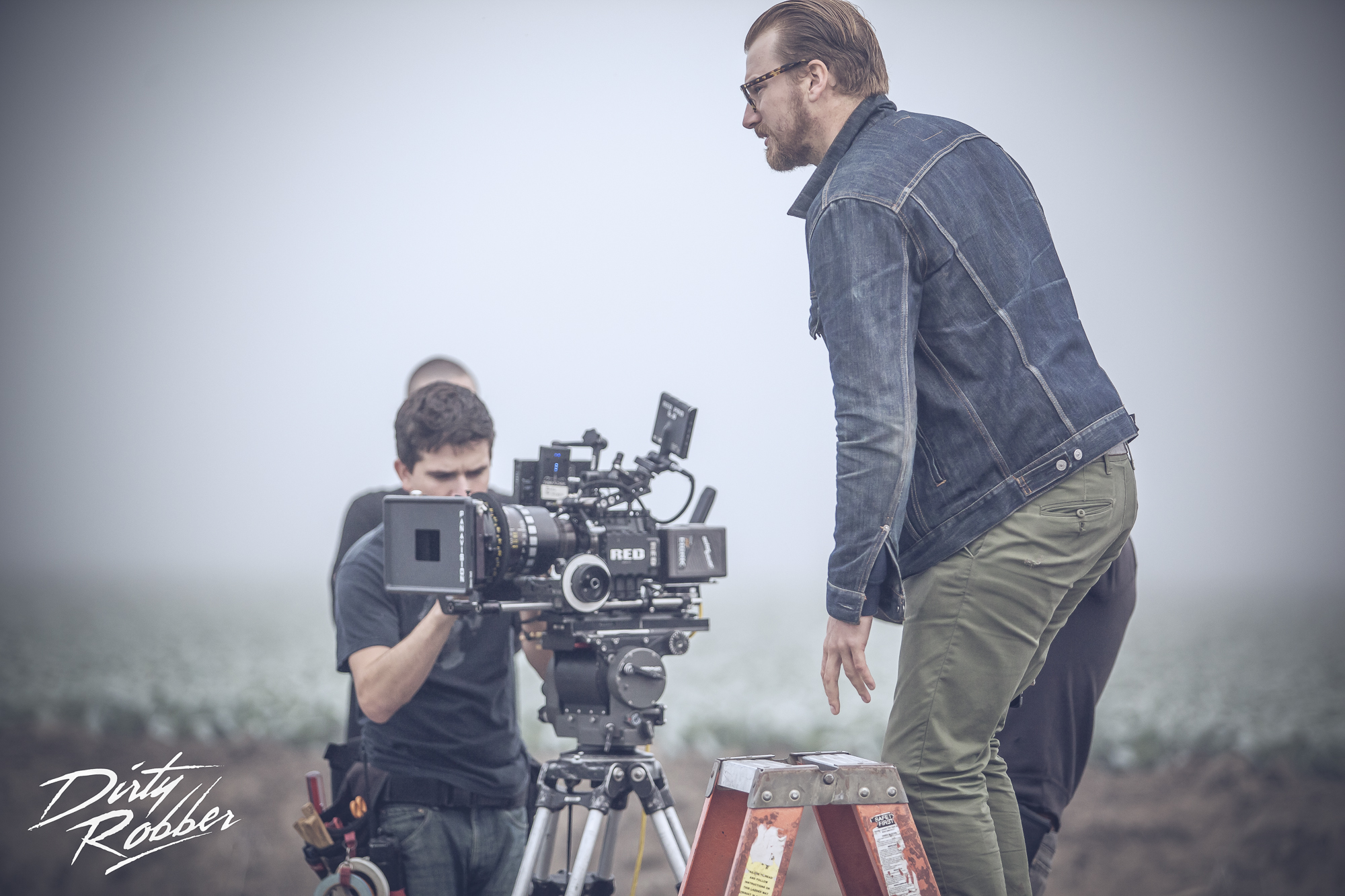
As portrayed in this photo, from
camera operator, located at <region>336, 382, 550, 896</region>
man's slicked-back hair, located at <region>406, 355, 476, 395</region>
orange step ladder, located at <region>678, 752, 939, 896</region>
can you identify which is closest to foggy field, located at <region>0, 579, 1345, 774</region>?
man's slicked-back hair, located at <region>406, 355, 476, 395</region>

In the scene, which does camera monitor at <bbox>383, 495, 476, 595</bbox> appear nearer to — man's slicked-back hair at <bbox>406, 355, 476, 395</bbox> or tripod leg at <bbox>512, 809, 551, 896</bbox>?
tripod leg at <bbox>512, 809, 551, 896</bbox>

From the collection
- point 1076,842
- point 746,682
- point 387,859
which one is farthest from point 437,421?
point 746,682

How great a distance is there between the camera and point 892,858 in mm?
1801

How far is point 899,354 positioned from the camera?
1931mm

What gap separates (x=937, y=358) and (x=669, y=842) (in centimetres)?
120

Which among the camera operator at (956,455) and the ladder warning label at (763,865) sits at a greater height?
the camera operator at (956,455)

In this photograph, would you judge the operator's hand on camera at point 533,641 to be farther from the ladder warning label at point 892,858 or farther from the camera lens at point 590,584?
the ladder warning label at point 892,858

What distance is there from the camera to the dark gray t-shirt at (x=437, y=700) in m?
2.83

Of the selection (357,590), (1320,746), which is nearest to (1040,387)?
(357,590)

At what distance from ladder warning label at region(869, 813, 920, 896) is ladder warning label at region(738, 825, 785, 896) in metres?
0.03

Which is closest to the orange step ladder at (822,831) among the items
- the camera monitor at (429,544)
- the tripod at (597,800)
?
the tripod at (597,800)

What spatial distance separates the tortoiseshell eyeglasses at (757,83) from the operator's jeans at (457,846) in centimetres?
192

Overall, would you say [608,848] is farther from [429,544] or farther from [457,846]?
[429,544]

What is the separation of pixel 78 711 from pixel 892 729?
9877 mm
